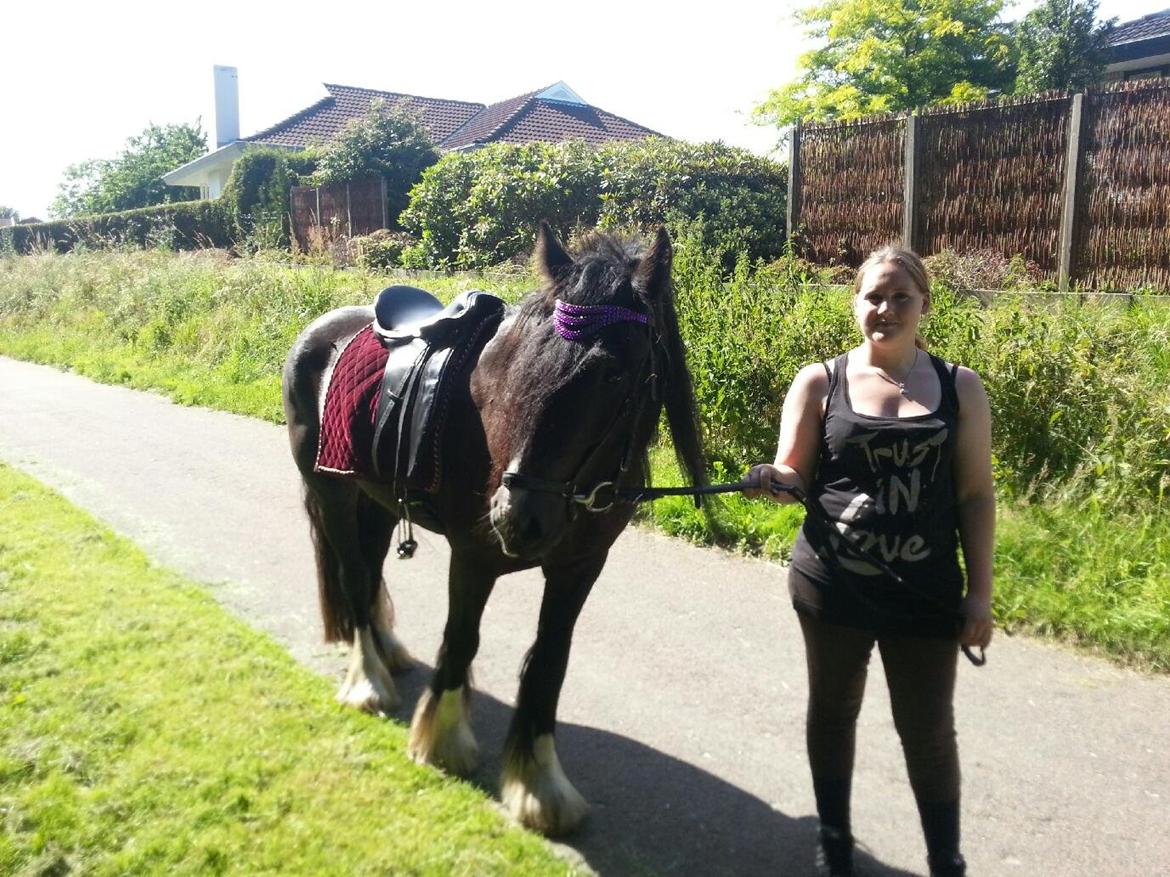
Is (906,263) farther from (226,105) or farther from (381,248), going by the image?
(226,105)

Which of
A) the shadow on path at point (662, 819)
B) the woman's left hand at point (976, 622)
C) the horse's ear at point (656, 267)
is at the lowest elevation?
the shadow on path at point (662, 819)

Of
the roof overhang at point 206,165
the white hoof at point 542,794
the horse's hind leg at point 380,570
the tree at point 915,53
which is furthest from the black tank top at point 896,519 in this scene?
the roof overhang at point 206,165

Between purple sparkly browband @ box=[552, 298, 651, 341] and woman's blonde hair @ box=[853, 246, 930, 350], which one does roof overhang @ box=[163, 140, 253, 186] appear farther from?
woman's blonde hair @ box=[853, 246, 930, 350]

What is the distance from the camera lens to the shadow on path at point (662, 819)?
293 centimetres

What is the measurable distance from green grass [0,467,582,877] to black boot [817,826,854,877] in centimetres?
79

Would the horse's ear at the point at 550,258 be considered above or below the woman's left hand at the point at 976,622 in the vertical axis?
above

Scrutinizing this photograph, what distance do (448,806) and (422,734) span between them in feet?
1.15

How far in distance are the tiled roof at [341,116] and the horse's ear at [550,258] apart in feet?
92.0

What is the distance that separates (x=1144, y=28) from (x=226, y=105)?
34386mm

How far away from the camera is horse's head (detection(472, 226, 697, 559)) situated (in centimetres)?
254

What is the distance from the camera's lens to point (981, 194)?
933 cm

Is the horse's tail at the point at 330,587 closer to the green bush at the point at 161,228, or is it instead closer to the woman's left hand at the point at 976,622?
Answer: the woman's left hand at the point at 976,622

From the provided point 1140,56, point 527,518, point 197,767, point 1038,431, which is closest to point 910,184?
point 1038,431

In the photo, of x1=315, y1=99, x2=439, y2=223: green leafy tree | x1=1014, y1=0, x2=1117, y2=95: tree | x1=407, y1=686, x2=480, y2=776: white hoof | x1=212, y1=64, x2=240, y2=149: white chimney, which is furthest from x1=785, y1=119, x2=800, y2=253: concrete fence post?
x1=212, y1=64, x2=240, y2=149: white chimney
